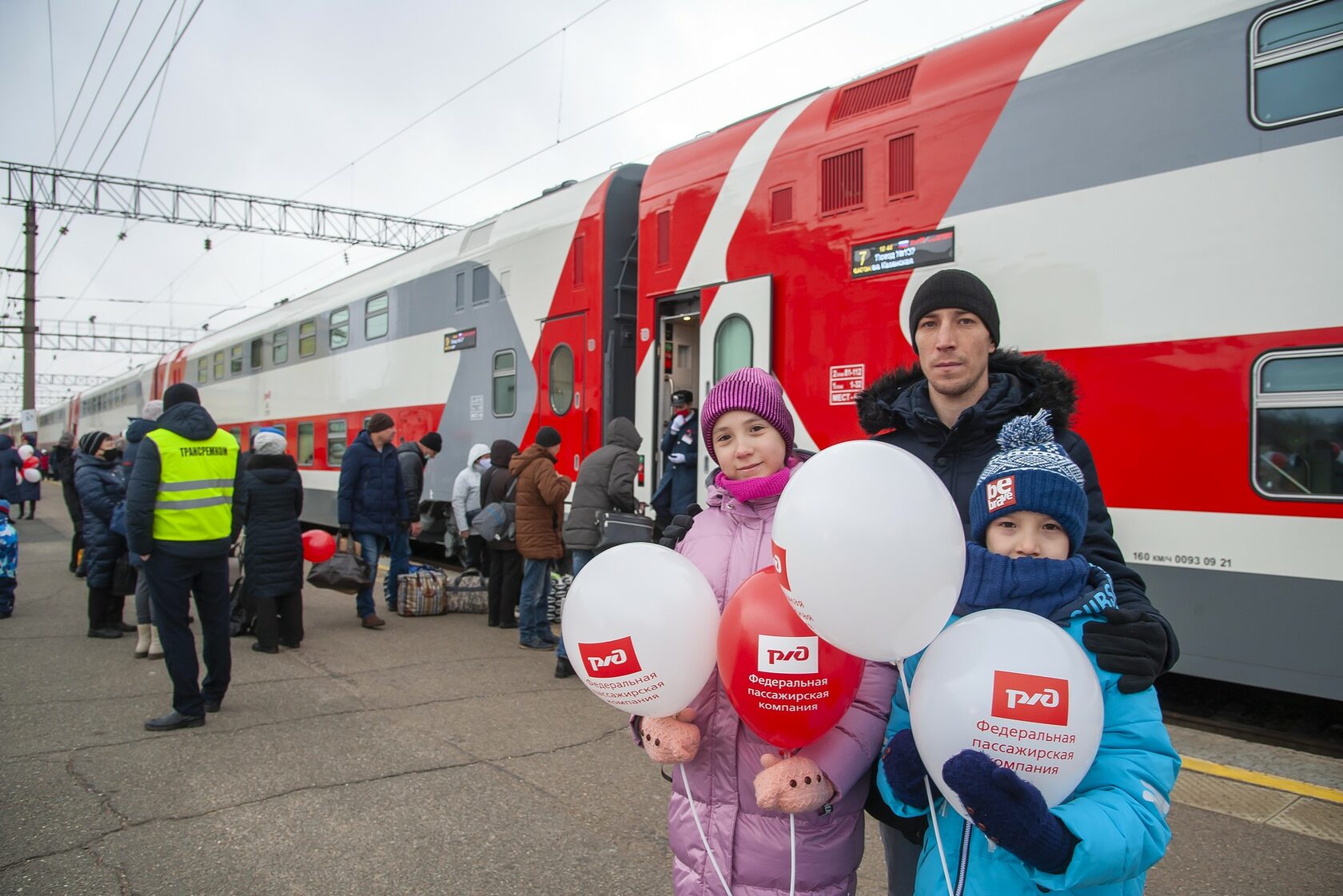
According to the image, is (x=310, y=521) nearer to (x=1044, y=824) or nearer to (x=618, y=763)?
(x=618, y=763)

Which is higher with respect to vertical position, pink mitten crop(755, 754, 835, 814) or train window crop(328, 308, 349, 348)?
train window crop(328, 308, 349, 348)

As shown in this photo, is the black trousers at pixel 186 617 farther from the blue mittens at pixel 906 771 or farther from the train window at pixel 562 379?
the blue mittens at pixel 906 771

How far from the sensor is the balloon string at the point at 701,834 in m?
1.88

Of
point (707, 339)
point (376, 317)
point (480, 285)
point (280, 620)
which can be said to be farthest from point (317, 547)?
point (376, 317)

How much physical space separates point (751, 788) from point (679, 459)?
4736 mm

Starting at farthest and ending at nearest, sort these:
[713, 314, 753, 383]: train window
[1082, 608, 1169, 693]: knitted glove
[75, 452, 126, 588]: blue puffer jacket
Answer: [75, 452, 126, 588]: blue puffer jacket
[713, 314, 753, 383]: train window
[1082, 608, 1169, 693]: knitted glove

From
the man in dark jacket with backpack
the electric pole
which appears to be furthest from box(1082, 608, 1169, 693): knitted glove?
the electric pole

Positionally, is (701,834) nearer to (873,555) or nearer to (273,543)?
(873,555)

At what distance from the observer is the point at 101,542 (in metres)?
6.92

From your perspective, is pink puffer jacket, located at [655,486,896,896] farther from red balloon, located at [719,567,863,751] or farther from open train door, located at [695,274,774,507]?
open train door, located at [695,274,774,507]

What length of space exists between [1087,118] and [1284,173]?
3.27ft

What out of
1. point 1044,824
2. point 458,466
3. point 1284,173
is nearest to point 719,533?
point 1044,824

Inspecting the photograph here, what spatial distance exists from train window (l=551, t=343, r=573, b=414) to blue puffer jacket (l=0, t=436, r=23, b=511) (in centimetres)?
1077

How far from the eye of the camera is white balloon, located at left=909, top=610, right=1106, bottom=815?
1.41 metres
